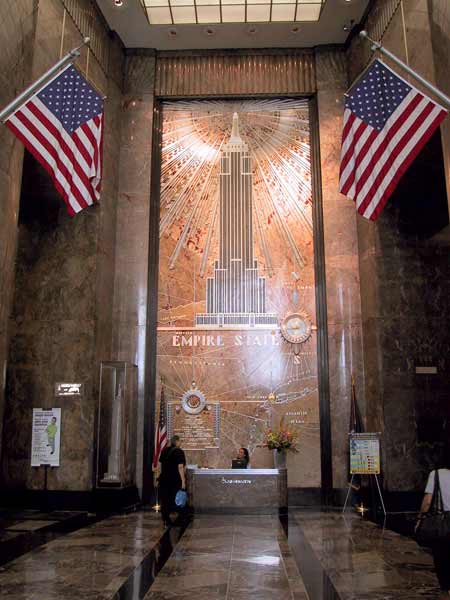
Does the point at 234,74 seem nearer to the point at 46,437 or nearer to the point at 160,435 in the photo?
the point at 160,435

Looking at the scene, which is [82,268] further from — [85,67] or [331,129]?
[331,129]

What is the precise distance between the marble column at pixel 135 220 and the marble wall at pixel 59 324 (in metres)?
0.43

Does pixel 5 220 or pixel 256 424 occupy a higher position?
pixel 5 220

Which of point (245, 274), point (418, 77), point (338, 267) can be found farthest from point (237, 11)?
point (418, 77)

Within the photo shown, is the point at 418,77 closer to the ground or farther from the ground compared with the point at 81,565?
farther from the ground

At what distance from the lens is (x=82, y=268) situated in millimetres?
11797

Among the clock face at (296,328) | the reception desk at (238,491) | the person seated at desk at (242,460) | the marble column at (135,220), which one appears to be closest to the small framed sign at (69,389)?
the marble column at (135,220)

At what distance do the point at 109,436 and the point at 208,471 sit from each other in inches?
82.4

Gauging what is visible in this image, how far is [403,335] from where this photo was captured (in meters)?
11.6

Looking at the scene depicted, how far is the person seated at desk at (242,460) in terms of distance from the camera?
37.2 ft

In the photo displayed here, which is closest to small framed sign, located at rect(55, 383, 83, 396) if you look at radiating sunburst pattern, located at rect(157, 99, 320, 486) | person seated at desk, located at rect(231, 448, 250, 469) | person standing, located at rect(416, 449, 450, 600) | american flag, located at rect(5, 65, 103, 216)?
radiating sunburst pattern, located at rect(157, 99, 320, 486)

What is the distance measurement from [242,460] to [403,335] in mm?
4021

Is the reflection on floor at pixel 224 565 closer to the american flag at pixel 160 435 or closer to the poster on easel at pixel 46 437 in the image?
the poster on easel at pixel 46 437

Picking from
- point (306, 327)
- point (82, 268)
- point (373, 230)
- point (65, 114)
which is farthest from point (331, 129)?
point (65, 114)
